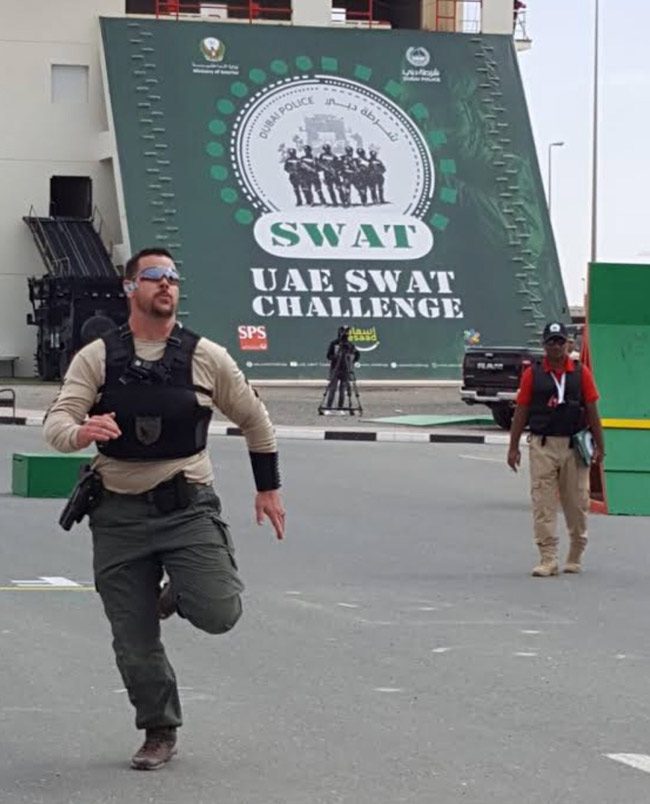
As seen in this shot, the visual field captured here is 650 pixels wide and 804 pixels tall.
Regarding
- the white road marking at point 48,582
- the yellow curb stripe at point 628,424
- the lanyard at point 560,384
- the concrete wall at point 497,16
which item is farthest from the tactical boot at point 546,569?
the concrete wall at point 497,16

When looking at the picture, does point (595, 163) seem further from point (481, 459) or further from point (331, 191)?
point (481, 459)

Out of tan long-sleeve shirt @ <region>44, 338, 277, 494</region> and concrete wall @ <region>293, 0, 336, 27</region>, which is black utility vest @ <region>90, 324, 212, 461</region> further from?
concrete wall @ <region>293, 0, 336, 27</region>

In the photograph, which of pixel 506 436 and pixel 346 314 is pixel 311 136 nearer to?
pixel 346 314

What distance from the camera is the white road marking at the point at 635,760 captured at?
7.63 m

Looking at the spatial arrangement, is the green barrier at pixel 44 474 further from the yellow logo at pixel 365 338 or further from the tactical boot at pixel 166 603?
the yellow logo at pixel 365 338

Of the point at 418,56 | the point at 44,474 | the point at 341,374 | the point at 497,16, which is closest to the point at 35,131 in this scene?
the point at 418,56

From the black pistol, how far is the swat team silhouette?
47.7m

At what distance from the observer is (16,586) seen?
13.1 m

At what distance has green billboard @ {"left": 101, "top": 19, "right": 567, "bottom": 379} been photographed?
53312 millimetres

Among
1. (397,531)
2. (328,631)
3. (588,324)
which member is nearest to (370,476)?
(588,324)

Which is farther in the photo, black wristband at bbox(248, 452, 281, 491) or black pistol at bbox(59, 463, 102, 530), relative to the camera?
black wristband at bbox(248, 452, 281, 491)

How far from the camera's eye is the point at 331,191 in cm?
5519

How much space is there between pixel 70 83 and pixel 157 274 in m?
50.4

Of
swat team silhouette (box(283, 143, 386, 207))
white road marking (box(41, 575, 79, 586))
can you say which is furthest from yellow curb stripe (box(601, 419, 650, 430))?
swat team silhouette (box(283, 143, 386, 207))
